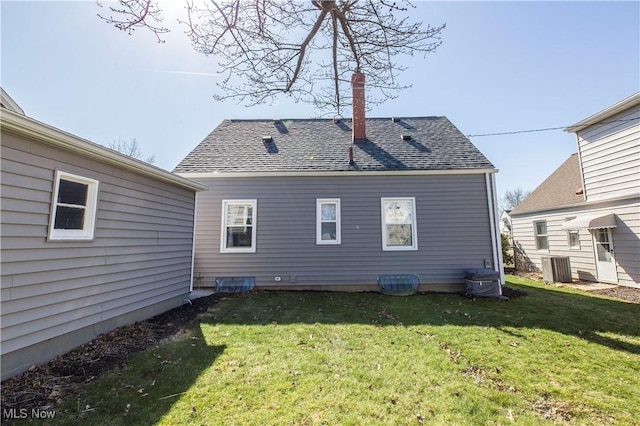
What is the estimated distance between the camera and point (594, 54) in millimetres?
7617

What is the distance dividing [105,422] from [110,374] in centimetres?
103

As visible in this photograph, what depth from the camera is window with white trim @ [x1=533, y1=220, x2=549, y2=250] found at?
37.7ft

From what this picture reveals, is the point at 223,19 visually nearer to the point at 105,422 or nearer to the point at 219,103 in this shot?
the point at 219,103

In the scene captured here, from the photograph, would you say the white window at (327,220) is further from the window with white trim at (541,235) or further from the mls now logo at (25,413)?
the window with white trim at (541,235)

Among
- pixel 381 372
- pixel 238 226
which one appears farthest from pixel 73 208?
pixel 381 372

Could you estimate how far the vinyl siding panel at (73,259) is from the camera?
10.4 ft

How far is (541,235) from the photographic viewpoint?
11.7 meters

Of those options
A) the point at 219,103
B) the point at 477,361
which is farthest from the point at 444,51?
the point at 477,361

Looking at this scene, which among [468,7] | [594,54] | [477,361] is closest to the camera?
[477,361]

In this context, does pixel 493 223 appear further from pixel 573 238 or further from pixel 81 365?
pixel 81 365

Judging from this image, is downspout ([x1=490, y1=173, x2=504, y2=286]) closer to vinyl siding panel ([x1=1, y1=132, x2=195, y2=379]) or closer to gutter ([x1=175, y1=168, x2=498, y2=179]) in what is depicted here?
gutter ([x1=175, y1=168, x2=498, y2=179])

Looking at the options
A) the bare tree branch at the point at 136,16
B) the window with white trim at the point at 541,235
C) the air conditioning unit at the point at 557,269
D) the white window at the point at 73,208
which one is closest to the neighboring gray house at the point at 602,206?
the window with white trim at the point at 541,235

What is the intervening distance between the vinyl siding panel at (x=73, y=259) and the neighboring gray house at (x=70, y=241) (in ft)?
0.04

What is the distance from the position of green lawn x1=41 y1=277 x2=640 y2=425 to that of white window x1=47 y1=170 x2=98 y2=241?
2.02 m
